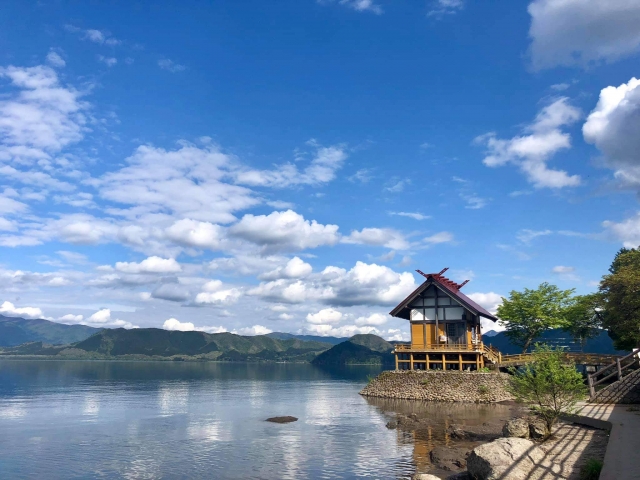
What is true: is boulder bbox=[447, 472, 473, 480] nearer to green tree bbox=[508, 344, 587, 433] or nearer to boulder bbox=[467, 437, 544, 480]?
boulder bbox=[467, 437, 544, 480]

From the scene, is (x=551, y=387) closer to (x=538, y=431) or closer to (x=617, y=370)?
(x=538, y=431)

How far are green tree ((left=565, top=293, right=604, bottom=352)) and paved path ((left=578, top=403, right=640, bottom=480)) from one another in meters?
39.2

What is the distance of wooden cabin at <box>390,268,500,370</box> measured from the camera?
60.0 meters

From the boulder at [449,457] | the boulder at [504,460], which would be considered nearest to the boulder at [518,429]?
the boulder at [449,457]

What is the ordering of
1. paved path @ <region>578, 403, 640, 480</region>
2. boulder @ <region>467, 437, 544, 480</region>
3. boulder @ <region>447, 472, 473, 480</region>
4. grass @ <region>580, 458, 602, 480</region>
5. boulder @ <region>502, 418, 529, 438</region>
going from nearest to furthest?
paved path @ <region>578, 403, 640, 480</region> → grass @ <region>580, 458, 602, 480</region> → boulder @ <region>467, 437, 544, 480</region> → boulder @ <region>447, 472, 473, 480</region> → boulder @ <region>502, 418, 529, 438</region>

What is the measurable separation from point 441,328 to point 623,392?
23631 millimetres

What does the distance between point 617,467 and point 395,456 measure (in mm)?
14453

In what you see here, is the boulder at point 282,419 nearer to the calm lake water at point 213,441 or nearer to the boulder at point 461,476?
the calm lake water at point 213,441

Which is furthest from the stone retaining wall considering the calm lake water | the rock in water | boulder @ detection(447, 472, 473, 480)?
boulder @ detection(447, 472, 473, 480)

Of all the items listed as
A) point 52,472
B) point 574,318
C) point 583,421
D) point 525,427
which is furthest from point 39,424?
point 574,318

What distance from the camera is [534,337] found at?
251 feet

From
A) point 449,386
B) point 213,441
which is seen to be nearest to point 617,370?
point 449,386

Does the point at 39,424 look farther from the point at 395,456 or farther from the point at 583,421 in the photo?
the point at 583,421

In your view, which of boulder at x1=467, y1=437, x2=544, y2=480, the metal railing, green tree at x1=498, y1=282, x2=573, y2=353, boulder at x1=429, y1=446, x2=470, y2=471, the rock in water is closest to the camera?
boulder at x1=467, y1=437, x2=544, y2=480
